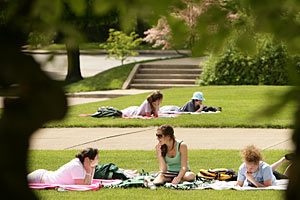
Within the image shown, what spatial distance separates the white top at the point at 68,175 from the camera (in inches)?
294

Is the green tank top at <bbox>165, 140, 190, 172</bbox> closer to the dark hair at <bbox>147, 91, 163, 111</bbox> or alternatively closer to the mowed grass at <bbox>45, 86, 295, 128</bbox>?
the mowed grass at <bbox>45, 86, 295, 128</bbox>

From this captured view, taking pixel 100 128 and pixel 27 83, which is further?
pixel 100 128

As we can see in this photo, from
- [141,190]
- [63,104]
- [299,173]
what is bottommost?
[141,190]

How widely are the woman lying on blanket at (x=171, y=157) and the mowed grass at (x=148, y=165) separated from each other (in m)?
0.39

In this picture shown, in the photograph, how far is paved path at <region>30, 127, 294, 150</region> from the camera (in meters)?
10.3

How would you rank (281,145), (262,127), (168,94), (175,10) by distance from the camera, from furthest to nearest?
(168,94), (262,127), (281,145), (175,10)

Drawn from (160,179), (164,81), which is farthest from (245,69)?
(160,179)

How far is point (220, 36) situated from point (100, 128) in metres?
10.9

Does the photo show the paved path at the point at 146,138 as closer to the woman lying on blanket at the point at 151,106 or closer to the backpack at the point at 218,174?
the woman lying on blanket at the point at 151,106

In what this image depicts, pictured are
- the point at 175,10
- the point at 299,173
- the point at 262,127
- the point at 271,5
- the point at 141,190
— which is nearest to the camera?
the point at 299,173

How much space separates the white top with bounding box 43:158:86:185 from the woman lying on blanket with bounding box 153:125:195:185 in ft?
3.38

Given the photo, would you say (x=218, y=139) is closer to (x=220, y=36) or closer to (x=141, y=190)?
(x=141, y=190)

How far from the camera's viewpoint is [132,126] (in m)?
12.6

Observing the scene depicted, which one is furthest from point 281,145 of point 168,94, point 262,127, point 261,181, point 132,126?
point 168,94
